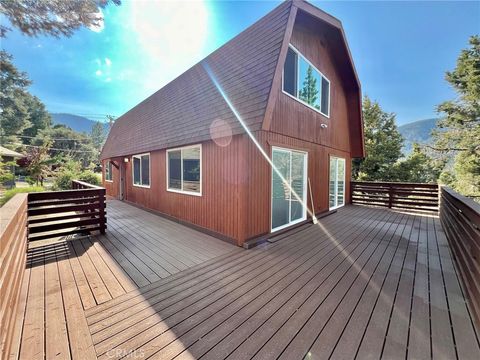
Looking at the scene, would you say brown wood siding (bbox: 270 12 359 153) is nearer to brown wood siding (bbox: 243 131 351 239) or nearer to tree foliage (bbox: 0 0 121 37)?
brown wood siding (bbox: 243 131 351 239)

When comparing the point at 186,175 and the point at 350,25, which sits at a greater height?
the point at 350,25

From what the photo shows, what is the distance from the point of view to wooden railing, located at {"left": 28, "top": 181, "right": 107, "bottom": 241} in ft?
13.3

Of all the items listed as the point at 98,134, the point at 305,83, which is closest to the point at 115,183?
the point at 305,83

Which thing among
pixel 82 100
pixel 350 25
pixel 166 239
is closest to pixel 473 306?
pixel 166 239

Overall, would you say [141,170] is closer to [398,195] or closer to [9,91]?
[398,195]

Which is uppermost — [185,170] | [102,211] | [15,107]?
[15,107]

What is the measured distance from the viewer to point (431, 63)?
16844 mm

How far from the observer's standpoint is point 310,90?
619cm

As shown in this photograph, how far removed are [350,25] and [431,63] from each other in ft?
48.6

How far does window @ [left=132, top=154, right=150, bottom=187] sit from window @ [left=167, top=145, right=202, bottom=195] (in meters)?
1.93

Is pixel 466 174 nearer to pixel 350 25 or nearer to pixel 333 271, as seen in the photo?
pixel 350 25

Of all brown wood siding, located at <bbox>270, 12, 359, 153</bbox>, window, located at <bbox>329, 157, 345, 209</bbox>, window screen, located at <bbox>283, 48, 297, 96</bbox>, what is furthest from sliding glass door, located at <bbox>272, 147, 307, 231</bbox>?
window, located at <bbox>329, 157, 345, 209</bbox>

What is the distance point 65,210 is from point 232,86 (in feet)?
14.8

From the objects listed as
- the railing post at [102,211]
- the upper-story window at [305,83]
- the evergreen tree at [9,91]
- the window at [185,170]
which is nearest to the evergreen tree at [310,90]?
the upper-story window at [305,83]
